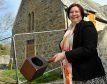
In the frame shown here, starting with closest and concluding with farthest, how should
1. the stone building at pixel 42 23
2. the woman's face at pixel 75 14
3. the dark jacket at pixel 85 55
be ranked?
the dark jacket at pixel 85 55 < the woman's face at pixel 75 14 < the stone building at pixel 42 23

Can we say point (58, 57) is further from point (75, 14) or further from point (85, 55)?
point (75, 14)

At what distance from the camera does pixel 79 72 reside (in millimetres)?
3166

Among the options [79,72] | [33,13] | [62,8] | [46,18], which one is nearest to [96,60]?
[79,72]

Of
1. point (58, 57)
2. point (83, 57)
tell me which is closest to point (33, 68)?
point (58, 57)

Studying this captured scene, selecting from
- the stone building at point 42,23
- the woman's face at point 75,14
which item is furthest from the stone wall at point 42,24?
the woman's face at point 75,14

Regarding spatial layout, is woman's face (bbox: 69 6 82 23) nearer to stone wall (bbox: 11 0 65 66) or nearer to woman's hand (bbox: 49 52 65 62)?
woman's hand (bbox: 49 52 65 62)

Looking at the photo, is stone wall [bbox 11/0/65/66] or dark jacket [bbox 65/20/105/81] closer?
dark jacket [bbox 65/20/105/81]

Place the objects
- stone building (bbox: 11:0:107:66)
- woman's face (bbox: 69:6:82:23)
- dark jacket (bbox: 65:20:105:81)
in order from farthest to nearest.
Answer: stone building (bbox: 11:0:107:66)
woman's face (bbox: 69:6:82:23)
dark jacket (bbox: 65:20:105:81)

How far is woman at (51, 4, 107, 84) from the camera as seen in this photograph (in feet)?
10.2

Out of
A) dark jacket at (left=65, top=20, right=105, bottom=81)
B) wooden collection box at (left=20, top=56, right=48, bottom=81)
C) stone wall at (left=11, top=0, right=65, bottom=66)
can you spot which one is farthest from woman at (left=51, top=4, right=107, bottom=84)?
stone wall at (left=11, top=0, right=65, bottom=66)

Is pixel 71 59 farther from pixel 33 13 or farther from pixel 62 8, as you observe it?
pixel 33 13

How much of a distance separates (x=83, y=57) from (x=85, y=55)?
1.2 inches

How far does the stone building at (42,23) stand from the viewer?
53.9 ft

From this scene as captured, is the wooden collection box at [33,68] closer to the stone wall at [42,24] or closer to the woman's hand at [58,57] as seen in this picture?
the woman's hand at [58,57]
